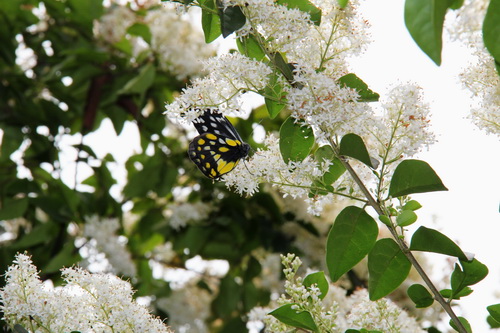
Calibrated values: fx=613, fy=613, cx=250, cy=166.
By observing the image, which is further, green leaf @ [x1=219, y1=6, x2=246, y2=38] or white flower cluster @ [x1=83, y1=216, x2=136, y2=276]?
white flower cluster @ [x1=83, y1=216, x2=136, y2=276]

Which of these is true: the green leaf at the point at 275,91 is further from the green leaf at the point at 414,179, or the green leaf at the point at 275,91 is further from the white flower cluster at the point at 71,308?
the white flower cluster at the point at 71,308

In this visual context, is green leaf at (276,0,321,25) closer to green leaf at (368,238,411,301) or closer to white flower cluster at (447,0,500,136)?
white flower cluster at (447,0,500,136)

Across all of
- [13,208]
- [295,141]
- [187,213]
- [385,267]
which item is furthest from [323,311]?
[13,208]

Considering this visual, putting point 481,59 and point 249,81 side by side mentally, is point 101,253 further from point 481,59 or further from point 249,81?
point 481,59

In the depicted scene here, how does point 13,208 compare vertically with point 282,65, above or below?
below

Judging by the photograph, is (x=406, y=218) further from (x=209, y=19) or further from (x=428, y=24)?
(x=209, y=19)

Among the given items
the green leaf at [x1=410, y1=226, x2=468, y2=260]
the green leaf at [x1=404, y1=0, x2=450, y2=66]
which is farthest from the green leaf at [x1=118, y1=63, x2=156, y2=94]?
the green leaf at [x1=404, y1=0, x2=450, y2=66]
